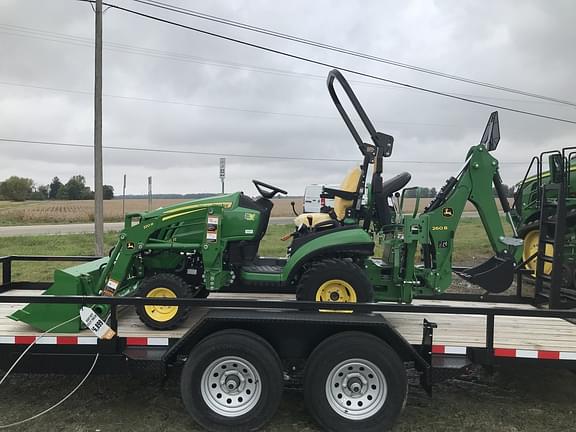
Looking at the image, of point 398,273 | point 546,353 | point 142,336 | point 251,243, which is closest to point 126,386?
point 142,336

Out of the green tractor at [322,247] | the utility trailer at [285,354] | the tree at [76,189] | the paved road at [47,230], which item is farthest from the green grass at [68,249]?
the tree at [76,189]

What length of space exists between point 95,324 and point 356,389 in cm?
199

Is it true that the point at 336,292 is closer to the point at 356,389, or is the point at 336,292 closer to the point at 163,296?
the point at 356,389

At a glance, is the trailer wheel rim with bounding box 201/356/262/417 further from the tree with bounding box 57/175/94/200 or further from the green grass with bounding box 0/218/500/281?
the tree with bounding box 57/175/94/200

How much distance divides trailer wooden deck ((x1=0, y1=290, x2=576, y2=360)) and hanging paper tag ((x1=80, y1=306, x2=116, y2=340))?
0.24m

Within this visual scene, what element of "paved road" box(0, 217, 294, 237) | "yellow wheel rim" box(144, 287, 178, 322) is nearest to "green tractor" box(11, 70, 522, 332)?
"yellow wheel rim" box(144, 287, 178, 322)

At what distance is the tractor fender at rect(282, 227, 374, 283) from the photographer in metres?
4.43

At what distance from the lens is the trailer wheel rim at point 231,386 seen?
3.53 metres

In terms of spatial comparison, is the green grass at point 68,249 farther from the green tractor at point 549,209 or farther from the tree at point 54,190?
the tree at point 54,190

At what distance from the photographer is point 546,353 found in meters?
3.69

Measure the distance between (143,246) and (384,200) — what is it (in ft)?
8.17

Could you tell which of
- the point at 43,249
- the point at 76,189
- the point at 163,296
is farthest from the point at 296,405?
the point at 76,189

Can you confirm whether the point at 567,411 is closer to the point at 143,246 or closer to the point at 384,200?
the point at 384,200

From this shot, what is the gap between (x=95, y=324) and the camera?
357cm
